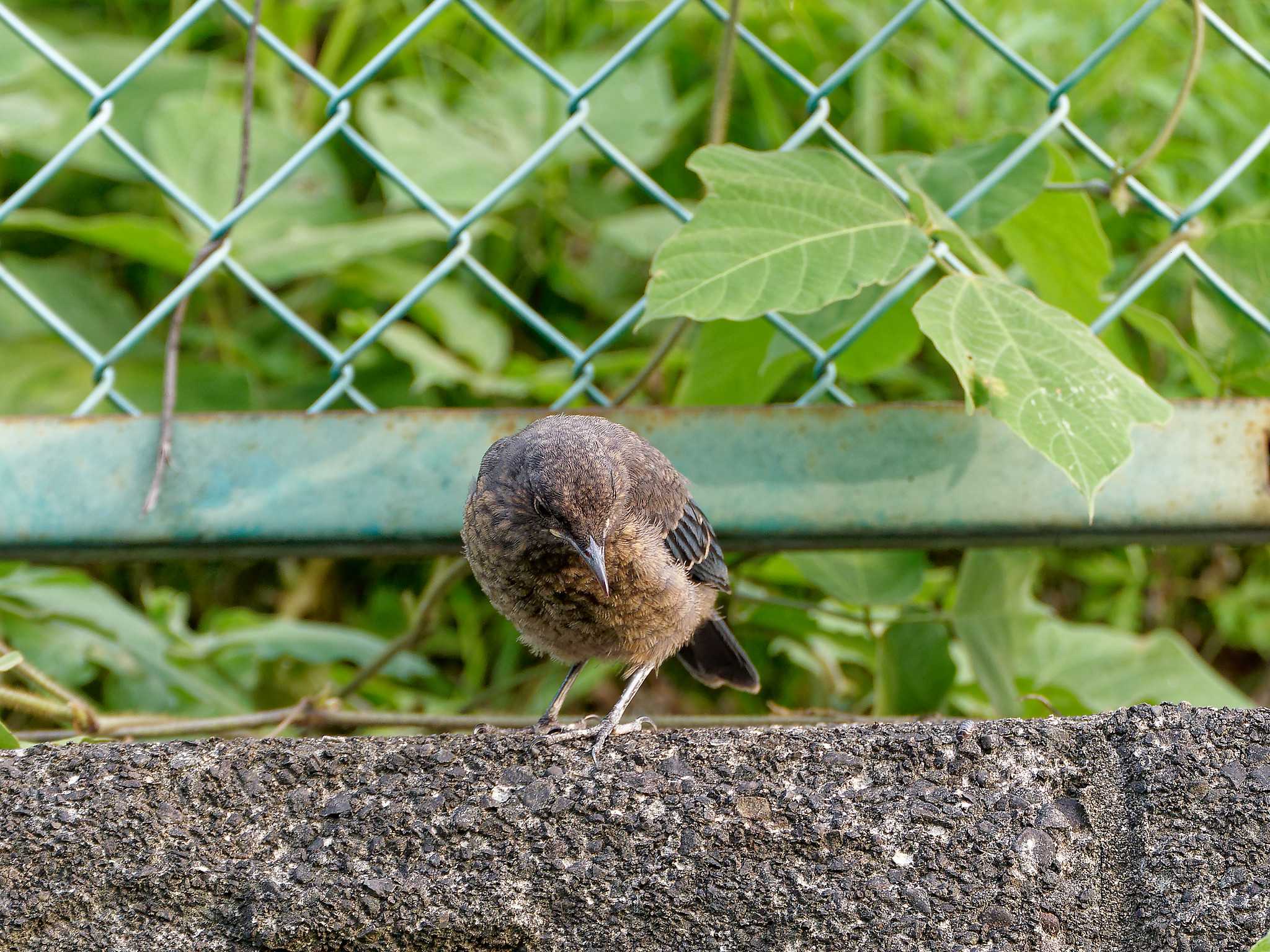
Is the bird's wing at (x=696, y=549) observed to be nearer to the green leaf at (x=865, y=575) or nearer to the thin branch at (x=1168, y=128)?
the green leaf at (x=865, y=575)

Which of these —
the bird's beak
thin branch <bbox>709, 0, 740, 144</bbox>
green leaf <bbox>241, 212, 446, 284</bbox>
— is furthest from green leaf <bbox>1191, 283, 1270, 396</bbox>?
green leaf <bbox>241, 212, 446, 284</bbox>

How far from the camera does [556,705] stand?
2527mm

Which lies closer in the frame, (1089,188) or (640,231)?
(1089,188)

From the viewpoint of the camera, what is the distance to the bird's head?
2352 millimetres

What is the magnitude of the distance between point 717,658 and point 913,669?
416mm

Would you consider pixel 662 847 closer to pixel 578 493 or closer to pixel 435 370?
pixel 578 493

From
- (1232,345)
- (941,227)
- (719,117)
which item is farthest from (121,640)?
(1232,345)

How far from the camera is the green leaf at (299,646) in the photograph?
2.87 meters

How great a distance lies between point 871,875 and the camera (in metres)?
1.44

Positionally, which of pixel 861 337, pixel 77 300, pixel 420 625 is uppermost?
pixel 861 337

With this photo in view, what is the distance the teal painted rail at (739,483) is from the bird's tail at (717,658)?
1.88 feet

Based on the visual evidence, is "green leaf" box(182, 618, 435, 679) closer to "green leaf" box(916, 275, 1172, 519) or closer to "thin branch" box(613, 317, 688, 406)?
"thin branch" box(613, 317, 688, 406)

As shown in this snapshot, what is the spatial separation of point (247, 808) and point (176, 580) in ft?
8.41

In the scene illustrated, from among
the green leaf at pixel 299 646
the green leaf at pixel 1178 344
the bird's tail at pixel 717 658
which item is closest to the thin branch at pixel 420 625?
the green leaf at pixel 299 646
